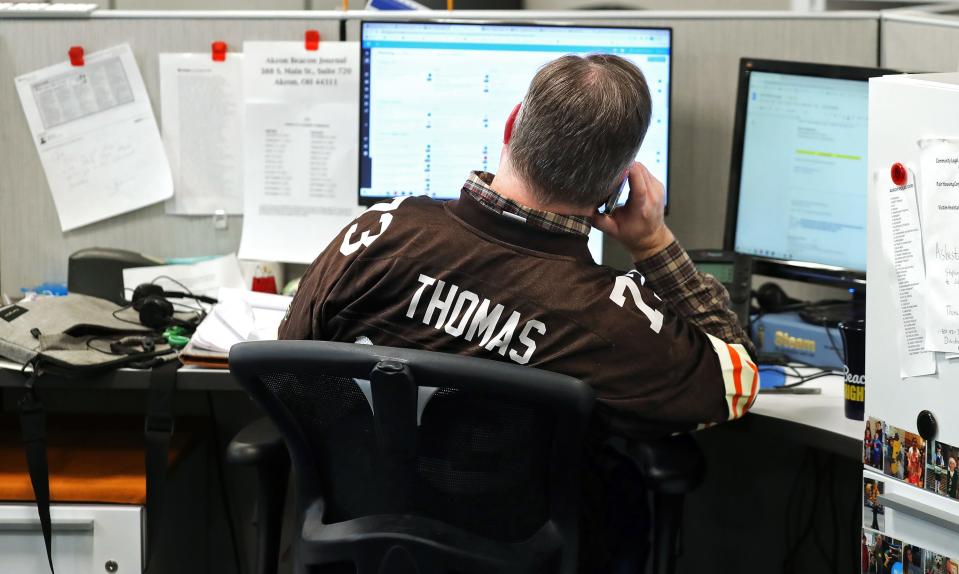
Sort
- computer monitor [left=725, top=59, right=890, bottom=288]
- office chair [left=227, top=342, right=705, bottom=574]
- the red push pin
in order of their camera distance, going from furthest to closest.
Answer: computer monitor [left=725, top=59, right=890, bottom=288] → the red push pin → office chair [left=227, top=342, right=705, bottom=574]

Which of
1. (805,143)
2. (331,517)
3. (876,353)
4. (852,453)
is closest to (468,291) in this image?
(331,517)

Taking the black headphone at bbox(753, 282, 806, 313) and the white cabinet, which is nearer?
the white cabinet

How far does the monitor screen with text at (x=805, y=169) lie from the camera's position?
1728mm

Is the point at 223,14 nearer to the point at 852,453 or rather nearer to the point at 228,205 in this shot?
the point at 228,205

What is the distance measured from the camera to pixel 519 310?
1.11 meters

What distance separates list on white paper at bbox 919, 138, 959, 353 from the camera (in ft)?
3.44

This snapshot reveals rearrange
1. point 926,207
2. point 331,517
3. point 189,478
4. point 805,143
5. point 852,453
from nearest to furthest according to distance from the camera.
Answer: point 926,207
point 331,517
point 852,453
point 805,143
point 189,478

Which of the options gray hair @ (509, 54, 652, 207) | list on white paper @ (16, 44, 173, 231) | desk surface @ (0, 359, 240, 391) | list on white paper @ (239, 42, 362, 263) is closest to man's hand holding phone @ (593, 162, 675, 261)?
gray hair @ (509, 54, 652, 207)

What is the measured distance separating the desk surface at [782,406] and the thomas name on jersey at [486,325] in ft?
1.40

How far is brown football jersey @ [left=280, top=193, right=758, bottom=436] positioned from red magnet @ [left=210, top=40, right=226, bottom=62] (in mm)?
858

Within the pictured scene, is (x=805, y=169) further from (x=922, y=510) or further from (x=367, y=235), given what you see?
(x=367, y=235)

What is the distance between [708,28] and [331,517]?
46.4 inches

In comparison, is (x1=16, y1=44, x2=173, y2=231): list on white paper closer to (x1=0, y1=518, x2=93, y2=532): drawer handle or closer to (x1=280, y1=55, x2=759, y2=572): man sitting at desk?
(x1=0, y1=518, x2=93, y2=532): drawer handle

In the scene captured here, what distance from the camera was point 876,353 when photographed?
1155 mm
